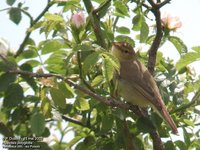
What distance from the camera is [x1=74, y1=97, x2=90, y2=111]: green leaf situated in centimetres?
221

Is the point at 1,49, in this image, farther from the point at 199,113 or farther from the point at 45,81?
the point at 199,113

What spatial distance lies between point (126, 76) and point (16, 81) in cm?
121

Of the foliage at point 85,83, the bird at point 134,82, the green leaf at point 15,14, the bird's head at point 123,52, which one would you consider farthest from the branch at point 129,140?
the bird's head at point 123,52

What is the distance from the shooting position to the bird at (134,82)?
2.91 m

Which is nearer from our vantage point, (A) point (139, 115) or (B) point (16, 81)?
(B) point (16, 81)

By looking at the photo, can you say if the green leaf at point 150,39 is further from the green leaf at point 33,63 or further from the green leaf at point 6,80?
the green leaf at point 6,80

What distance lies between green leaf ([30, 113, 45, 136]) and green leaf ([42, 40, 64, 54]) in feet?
1.17

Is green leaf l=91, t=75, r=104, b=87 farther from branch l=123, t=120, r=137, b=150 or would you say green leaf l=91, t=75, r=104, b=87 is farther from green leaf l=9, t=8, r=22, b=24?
green leaf l=9, t=8, r=22, b=24

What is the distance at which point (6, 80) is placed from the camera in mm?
2078

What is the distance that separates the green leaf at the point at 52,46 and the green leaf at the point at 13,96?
231mm

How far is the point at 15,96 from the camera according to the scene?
2.10 m

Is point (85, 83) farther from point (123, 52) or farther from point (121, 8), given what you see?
point (123, 52)

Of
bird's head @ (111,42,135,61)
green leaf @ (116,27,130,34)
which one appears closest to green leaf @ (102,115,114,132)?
green leaf @ (116,27,130,34)

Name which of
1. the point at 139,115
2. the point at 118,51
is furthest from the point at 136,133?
the point at 118,51
